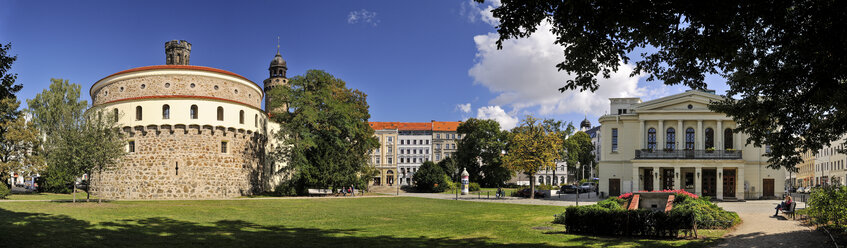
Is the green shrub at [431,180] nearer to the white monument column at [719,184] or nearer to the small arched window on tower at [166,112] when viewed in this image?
the white monument column at [719,184]

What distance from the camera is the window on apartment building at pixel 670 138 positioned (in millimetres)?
46906

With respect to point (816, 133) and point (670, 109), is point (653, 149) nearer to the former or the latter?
point (670, 109)

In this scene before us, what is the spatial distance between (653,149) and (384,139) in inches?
2807

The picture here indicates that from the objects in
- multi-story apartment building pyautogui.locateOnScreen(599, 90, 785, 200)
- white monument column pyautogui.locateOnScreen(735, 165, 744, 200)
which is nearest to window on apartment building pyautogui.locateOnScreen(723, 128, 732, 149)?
multi-story apartment building pyautogui.locateOnScreen(599, 90, 785, 200)

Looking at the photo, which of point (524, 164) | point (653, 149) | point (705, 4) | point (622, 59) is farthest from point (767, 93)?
point (653, 149)

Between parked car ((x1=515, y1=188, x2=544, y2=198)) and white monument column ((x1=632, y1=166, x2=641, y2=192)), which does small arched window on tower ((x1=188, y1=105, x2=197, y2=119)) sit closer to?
parked car ((x1=515, y1=188, x2=544, y2=198))

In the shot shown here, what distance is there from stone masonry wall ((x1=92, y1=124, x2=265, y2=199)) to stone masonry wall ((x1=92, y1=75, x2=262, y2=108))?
10.2ft

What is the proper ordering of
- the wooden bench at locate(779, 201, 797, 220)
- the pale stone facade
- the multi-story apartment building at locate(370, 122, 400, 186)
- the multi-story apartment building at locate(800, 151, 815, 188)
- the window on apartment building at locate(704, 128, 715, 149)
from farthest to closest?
the multi-story apartment building at locate(370, 122, 400, 186)
the multi-story apartment building at locate(800, 151, 815, 188)
the window on apartment building at locate(704, 128, 715, 149)
the pale stone facade
the wooden bench at locate(779, 201, 797, 220)

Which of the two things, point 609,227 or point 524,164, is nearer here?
point 609,227

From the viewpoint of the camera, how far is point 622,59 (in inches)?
413

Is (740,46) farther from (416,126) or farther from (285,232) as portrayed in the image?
(416,126)

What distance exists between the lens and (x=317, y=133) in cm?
4734

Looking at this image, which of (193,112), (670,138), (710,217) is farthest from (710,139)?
(193,112)

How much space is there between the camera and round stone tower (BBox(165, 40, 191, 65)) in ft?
173
